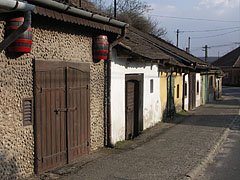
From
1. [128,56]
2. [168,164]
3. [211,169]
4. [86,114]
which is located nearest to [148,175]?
[168,164]

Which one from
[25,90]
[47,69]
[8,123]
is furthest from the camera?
[47,69]

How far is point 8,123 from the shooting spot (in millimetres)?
5234

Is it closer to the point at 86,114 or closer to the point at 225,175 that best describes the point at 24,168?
the point at 86,114

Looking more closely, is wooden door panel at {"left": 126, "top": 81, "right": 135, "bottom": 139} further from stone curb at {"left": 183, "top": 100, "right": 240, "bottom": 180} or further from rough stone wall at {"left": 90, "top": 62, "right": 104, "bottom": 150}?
stone curb at {"left": 183, "top": 100, "right": 240, "bottom": 180}

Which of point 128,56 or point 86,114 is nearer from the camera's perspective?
point 86,114

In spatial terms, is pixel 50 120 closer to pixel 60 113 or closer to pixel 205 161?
pixel 60 113

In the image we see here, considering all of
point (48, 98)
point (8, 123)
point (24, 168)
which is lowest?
point (24, 168)

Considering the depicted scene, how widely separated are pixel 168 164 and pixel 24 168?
10.5ft

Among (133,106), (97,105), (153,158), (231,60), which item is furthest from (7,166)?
(231,60)

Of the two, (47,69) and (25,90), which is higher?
(47,69)

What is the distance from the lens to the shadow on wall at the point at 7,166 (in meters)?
5.11

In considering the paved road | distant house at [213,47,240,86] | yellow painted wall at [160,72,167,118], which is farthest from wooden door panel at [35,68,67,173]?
distant house at [213,47,240,86]

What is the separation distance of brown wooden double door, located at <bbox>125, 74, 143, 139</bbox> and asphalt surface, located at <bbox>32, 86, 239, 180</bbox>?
14.2 inches

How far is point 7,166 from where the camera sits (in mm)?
5211
